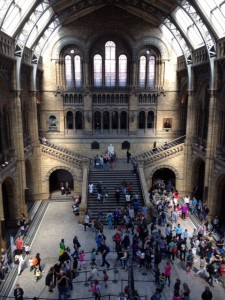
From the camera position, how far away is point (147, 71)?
31422 millimetres

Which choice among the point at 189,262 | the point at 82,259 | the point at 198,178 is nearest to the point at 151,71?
the point at 198,178

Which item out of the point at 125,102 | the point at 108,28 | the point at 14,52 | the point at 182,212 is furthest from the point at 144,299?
the point at 108,28

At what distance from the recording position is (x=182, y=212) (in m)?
22.9

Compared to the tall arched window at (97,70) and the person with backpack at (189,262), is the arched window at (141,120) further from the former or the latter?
the person with backpack at (189,262)

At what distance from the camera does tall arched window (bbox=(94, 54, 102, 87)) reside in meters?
31.0

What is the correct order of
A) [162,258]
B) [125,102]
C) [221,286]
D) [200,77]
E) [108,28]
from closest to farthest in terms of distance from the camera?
[221,286]
[162,258]
[200,77]
[108,28]
[125,102]

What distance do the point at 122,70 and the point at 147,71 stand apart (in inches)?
105

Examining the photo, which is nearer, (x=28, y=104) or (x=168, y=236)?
(x=168, y=236)

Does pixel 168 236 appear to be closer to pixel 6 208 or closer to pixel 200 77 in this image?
pixel 6 208

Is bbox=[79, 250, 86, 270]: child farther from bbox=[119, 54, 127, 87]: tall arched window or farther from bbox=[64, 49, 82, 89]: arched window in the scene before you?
bbox=[119, 54, 127, 87]: tall arched window

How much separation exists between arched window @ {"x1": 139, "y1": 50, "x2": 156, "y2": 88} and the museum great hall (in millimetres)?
105

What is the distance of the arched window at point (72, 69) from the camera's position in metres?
30.7

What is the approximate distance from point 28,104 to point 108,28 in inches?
445

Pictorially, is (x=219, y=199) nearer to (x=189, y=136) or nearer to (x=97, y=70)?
(x=189, y=136)
